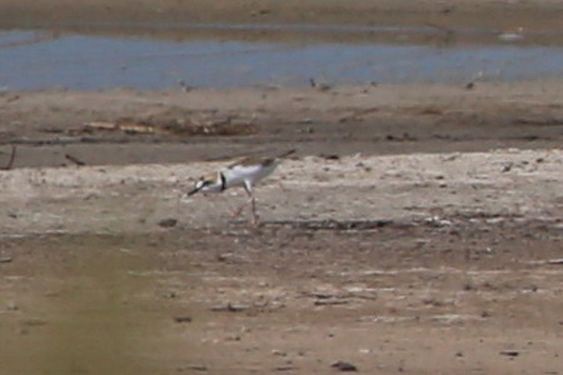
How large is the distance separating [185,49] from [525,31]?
15.0ft

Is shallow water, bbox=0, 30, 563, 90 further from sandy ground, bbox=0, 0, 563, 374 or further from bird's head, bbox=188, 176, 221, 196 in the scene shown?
bird's head, bbox=188, 176, 221, 196

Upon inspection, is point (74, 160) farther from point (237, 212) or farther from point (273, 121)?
point (273, 121)

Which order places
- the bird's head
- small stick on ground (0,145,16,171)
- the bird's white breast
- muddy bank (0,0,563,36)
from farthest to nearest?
muddy bank (0,0,563,36) < small stick on ground (0,145,16,171) < the bird's head < the bird's white breast

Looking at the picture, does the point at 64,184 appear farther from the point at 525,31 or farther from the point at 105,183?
the point at 525,31

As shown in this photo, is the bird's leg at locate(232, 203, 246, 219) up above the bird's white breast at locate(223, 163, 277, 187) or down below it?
below

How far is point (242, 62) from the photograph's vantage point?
2041 centimetres

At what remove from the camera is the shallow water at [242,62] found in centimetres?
1883

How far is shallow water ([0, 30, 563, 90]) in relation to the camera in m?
18.8

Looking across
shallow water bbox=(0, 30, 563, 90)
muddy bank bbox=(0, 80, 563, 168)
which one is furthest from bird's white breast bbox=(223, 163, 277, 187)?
shallow water bbox=(0, 30, 563, 90)

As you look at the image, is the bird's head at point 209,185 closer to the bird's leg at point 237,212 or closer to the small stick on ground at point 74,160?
the bird's leg at point 237,212

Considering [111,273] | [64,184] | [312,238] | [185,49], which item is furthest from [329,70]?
[111,273]

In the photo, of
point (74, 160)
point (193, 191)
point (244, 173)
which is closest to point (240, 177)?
point (244, 173)

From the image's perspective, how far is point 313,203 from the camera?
10.6m

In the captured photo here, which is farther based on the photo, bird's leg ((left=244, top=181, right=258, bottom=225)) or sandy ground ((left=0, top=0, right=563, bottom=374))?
bird's leg ((left=244, top=181, right=258, bottom=225))
